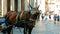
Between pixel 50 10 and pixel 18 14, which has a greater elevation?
pixel 18 14

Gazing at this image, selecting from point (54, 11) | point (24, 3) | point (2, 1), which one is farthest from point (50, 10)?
point (2, 1)

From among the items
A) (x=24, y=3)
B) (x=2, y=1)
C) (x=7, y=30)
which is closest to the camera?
(x=7, y=30)

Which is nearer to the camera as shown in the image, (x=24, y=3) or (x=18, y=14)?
(x=18, y=14)

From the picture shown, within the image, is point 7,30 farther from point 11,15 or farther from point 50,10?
point 50,10

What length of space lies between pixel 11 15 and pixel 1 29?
2347 millimetres

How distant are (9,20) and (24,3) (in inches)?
1073

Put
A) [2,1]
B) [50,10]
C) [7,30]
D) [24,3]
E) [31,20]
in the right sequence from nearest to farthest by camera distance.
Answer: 1. [7,30]
2. [31,20]
3. [2,1]
4. [24,3]
5. [50,10]

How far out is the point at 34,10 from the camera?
9.77 metres

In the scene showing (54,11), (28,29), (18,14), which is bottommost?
(54,11)

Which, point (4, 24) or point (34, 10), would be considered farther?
point (34, 10)

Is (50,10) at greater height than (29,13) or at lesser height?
lesser

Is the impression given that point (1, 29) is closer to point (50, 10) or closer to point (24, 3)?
point (24, 3)

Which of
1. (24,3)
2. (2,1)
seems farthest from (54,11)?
(2,1)

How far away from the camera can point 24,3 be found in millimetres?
35906
